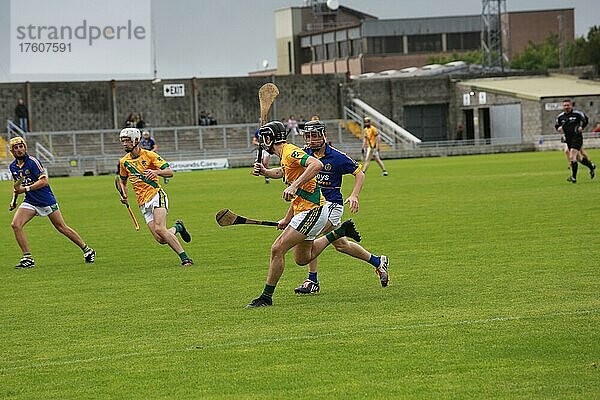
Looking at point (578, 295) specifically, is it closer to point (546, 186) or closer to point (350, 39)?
point (546, 186)

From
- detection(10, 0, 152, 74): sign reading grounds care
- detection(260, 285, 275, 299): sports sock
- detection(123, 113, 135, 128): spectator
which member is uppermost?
detection(10, 0, 152, 74): sign reading grounds care

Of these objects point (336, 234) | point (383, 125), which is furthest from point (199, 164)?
point (336, 234)

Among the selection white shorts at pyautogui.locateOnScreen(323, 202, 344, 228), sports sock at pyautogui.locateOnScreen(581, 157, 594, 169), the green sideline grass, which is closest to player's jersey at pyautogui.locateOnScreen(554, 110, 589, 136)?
sports sock at pyautogui.locateOnScreen(581, 157, 594, 169)

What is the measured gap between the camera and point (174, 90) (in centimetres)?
6812

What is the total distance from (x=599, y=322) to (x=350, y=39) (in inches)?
3556

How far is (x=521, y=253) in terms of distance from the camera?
15.5 meters

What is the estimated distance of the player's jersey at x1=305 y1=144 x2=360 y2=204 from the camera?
12578 millimetres

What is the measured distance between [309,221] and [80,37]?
4810cm

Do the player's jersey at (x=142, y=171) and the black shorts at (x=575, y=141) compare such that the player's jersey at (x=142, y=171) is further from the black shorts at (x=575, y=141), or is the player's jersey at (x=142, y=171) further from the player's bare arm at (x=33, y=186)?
the black shorts at (x=575, y=141)

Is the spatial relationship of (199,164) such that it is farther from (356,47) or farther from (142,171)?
(356,47)

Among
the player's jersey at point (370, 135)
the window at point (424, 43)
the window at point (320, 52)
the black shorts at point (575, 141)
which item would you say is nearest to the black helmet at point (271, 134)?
the black shorts at point (575, 141)

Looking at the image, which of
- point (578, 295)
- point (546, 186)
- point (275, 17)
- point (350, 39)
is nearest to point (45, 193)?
point (578, 295)

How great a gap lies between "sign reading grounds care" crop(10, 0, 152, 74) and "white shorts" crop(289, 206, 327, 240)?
4699 cm

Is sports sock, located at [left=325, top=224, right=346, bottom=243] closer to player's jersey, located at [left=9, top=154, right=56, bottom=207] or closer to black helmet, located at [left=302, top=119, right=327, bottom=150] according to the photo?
black helmet, located at [left=302, top=119, right=327, bottom=150]
